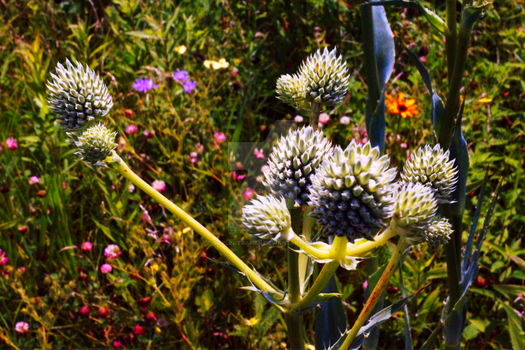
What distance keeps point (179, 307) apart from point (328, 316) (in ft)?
1.73

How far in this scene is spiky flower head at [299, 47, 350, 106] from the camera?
0.98 meters

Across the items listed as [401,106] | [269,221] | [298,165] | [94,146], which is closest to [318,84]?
[298,165]

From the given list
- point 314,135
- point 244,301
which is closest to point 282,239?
point 314,135

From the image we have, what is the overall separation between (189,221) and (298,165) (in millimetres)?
235

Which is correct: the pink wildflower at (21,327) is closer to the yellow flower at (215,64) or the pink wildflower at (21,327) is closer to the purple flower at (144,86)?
the purple flower at (144,86)

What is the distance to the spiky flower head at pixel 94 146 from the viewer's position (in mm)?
888

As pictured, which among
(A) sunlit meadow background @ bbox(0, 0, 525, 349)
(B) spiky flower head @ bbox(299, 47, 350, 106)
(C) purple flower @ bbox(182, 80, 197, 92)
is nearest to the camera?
(B) spiky flower head @ bbox(299, 47, 350, 106)

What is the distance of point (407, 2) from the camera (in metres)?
0.97

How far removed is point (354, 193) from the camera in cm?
67

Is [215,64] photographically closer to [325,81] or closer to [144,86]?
[144,86]

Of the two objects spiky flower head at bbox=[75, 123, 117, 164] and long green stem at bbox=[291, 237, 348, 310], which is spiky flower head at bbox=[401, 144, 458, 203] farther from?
spiky flower head at bbox=[75, 123, 117, 164]

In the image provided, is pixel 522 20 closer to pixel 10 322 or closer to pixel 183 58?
pixel 183 58

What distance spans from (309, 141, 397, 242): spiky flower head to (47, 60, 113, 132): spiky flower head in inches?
20.0

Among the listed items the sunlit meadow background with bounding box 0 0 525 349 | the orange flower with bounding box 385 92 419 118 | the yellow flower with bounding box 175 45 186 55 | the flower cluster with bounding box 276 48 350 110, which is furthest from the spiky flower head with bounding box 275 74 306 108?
the yellow flower with bounding box 175 45 186 55
